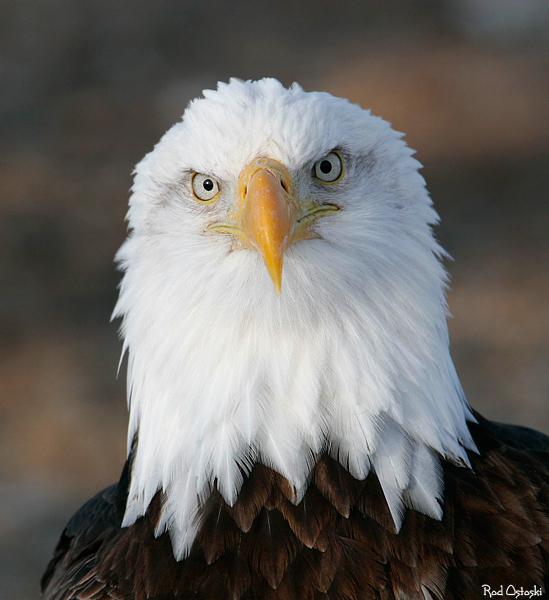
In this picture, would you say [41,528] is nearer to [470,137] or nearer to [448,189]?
[448,189]

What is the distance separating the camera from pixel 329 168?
2.59 metres

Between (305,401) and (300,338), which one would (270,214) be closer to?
(300,338)

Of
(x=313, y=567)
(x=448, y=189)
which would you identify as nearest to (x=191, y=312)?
(x=313, y=567)

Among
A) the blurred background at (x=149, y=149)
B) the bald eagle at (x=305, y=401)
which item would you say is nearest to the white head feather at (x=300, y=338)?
the bald eagle at (x=305, y=401)

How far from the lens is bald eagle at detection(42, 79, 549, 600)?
237cm

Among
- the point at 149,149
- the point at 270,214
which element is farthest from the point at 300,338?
the point at 149,149

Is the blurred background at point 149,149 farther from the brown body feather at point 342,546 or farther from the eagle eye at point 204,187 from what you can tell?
the eagle eye at point 204,187

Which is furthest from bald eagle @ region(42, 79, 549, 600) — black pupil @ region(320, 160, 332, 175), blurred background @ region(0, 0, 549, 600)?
blurred background @ region(0, 0, 549, 600)

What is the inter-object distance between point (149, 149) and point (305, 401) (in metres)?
8.09

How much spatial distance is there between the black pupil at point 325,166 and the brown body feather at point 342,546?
91 centimetres

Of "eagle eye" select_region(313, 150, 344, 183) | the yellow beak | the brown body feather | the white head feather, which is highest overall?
"eagle eye" select_region(313, 150, 344, 183)

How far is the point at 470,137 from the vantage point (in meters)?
10.2

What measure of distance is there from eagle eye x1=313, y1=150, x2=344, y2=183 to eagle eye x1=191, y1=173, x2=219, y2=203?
0.33m

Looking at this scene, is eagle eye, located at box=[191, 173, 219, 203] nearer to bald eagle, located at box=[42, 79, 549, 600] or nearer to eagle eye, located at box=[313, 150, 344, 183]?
bald eagle, located at box=[42, 79, 549, 600]
